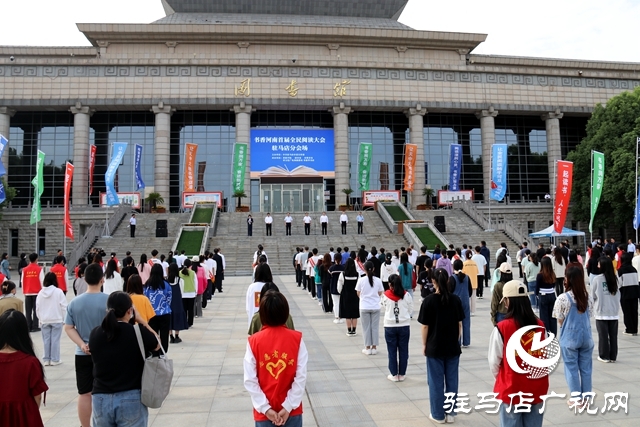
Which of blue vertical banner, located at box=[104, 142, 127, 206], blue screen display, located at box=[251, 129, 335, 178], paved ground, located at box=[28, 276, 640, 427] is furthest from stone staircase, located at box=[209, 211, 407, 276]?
paved ground, located at box=[28, 276, 640, 427]

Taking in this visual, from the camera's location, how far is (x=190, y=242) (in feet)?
103

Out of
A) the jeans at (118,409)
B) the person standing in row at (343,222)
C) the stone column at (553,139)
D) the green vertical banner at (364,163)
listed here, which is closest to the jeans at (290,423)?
the jeans at (118,409)

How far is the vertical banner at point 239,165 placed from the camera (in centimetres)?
4331

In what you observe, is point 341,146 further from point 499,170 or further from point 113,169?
point 113,169

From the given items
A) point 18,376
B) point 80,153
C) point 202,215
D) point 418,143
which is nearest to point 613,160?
point 418,143

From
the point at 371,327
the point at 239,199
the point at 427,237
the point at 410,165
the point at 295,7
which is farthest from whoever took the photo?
the point at 295,7

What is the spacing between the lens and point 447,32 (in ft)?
176

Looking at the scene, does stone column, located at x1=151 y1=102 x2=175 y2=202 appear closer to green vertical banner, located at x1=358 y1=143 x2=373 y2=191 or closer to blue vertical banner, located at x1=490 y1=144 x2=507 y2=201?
green vertical banner, located at x1=358 y1=143 x2=373 y2=191

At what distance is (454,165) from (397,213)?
33.6 ft

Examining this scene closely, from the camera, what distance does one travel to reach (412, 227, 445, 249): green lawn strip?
3110 cm

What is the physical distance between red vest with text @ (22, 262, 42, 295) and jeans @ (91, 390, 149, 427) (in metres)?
9.62

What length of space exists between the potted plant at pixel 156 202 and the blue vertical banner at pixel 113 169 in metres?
3.10

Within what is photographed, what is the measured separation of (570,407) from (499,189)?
3591 cm

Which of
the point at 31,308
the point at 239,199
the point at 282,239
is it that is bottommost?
the point at 31,308
